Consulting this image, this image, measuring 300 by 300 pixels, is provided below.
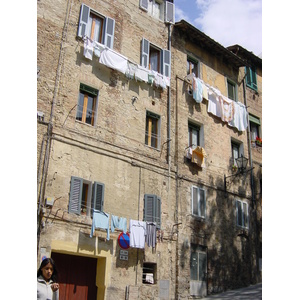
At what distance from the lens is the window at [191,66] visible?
15264 mm

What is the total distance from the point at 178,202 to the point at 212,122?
391 cm

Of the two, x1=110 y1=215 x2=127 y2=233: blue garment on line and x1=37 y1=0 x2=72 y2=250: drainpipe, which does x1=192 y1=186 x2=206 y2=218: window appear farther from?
x1=37 y1=0 x2=72 y2=250: drainpipe

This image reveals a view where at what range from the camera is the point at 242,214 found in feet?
48.6

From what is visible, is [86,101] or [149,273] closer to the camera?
[149,273]

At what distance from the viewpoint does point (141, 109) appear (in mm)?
12906

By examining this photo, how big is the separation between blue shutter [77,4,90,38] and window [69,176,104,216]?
455cm

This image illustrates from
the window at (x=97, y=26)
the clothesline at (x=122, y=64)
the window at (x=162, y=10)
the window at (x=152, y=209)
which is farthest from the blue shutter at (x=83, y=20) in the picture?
the window at (x=152, y=209)

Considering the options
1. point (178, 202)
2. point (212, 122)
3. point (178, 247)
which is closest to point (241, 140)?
point (212, 122)

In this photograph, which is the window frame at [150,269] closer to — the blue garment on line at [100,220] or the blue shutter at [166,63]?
the blue garment on line at [100,220]

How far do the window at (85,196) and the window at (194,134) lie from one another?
4.58 meters

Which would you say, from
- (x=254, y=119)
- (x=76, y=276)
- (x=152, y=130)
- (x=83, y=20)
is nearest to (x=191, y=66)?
(x=152, y=130)

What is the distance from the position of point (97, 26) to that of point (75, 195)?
5733mm

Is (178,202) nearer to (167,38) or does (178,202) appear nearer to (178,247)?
(178,247)

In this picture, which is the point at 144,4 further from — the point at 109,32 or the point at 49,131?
the point at 49,131
